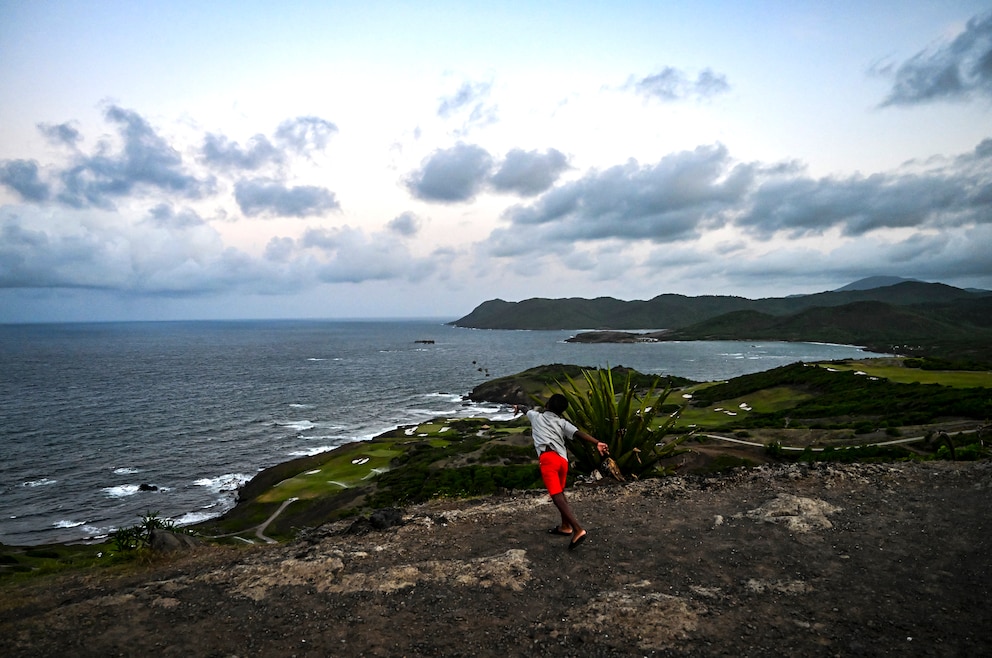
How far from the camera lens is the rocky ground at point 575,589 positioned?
4.54 m

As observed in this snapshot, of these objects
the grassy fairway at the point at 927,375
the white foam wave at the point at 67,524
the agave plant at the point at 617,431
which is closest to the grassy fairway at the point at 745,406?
the grassy fairway at the point at 927,375

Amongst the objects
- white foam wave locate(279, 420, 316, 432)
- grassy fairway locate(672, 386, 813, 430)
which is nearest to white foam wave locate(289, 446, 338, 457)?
white foam wave locate(279, 420, 316, 432)

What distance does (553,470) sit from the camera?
645 cm

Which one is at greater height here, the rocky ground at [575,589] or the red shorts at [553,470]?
the red shorts at [553,470]

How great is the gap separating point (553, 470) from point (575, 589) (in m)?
1.40

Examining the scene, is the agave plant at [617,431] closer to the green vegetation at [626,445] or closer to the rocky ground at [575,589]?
the green vegetation at [626,445]

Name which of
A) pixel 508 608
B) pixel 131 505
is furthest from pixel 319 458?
pixel 508 608

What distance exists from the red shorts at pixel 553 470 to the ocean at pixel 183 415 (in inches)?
1269

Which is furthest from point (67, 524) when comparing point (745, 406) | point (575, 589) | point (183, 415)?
point (745, 406)

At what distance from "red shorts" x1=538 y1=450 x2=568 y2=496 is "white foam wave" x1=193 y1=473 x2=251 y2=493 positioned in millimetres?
38413

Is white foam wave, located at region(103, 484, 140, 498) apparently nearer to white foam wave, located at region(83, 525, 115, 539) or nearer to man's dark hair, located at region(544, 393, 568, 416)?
white foam wave, located at region(83, 525, 115, 539)

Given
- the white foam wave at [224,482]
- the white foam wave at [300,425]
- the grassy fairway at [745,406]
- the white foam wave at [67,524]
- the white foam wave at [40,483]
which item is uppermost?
the grassy fairway at [745,406]

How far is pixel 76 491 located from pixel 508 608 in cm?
4567

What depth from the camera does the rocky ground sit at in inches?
179
